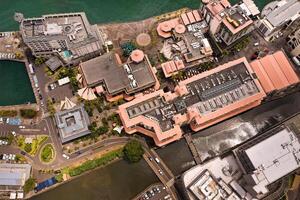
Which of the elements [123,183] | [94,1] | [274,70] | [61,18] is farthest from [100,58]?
[274,70]

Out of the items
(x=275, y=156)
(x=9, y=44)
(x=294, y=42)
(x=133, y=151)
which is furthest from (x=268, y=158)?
(x=9, y=44)

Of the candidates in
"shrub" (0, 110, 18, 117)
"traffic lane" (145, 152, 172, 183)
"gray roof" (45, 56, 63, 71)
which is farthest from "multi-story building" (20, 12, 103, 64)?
"traffic lane" (145, 152, 172, 183)

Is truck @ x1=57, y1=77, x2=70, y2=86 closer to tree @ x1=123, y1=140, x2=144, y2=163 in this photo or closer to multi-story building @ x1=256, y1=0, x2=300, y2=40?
tree @ x1=123, y1=140, x2=144, y2=163

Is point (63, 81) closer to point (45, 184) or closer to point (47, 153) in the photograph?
point (47, 153)

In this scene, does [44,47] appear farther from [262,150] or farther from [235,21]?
[262,150]

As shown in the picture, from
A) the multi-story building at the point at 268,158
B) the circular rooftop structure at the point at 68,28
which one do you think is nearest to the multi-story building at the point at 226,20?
the multi-story building at the point at 268,158
